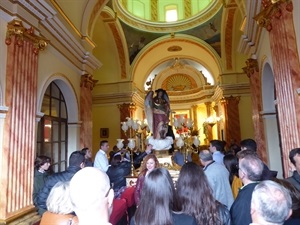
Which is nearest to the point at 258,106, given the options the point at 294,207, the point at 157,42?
the point at 294,207

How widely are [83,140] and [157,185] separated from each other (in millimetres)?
6443

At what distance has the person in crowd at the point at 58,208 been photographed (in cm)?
168

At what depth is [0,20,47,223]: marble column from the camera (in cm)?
411

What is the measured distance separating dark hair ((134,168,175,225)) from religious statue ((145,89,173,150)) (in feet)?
15.5

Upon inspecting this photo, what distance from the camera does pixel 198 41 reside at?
13414 mm

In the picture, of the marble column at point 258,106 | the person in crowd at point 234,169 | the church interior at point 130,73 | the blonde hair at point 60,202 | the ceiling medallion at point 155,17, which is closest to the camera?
the blonde hair at point 60,202

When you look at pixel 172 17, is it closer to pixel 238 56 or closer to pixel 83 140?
pixel 238 56

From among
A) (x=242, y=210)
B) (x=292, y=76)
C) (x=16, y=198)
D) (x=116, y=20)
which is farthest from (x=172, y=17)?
(x=242, y=210)

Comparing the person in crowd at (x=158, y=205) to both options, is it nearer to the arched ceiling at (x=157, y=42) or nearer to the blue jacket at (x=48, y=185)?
the blue jacket at (x=48, y=185)

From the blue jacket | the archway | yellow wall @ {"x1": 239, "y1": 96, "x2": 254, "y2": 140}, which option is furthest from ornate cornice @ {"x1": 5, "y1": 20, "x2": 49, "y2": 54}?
yellow wall @ {"x1": 239, "y1": 96, "x2": 254, "y2": 140}

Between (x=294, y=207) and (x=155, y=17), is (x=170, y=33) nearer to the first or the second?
(x=155, y=17)

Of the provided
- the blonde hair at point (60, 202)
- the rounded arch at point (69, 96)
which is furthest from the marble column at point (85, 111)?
the blonde hair at point (60, 202)

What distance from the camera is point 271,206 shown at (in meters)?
1.40

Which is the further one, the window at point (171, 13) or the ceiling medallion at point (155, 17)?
the window at point (171, 13)
